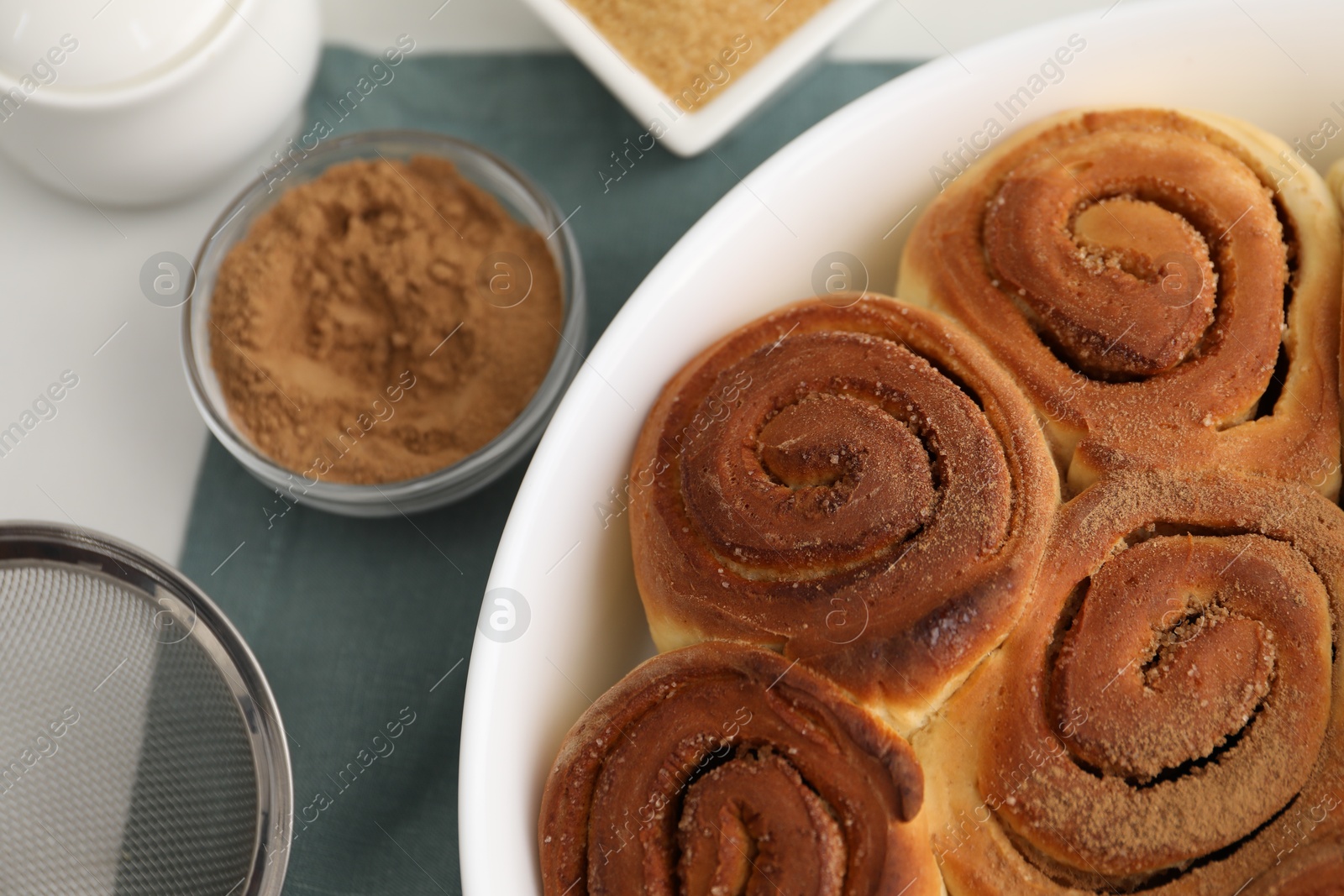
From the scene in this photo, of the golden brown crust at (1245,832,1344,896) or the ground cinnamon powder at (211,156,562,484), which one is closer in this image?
the golden brown crust at (1245,832,1344,896)

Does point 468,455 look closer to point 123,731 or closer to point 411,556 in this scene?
point 411,556

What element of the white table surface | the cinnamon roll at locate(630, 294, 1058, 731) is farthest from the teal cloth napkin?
the cinnamon roll at locate(630, 294, 1058, 731)

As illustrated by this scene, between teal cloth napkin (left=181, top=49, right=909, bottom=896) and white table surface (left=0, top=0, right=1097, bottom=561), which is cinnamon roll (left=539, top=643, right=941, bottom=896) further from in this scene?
white table surface (left=0, top=0, right=1097, bottom=561)

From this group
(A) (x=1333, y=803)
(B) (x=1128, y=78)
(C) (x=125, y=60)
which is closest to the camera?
(A) (x=1333, y=803)

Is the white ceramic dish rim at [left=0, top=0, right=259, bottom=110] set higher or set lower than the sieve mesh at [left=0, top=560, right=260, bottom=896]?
higher

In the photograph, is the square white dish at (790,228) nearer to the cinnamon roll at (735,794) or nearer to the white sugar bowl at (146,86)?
the cinnamon roll at (735,794)

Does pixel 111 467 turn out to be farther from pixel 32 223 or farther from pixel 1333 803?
pixel 1333 803

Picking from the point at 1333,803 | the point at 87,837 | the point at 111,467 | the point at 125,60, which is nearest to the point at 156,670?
the point at 87,837
